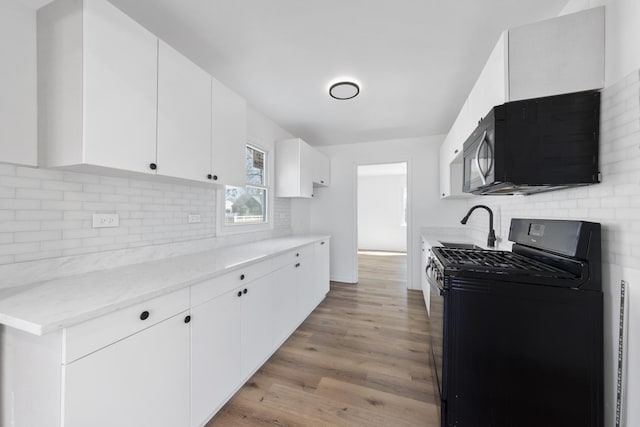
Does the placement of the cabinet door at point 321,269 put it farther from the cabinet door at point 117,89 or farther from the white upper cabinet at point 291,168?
the cabinet door at point 117,89

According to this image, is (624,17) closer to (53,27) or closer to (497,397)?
(497,397)

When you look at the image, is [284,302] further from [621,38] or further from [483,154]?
[621,38]

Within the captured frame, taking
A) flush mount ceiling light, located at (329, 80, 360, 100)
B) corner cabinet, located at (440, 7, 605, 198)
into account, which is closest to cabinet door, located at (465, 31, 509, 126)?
corner cabinet, located at (440, 7, 605, 198)

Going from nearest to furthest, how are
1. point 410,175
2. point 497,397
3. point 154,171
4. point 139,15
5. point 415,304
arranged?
point 497,397 < point 154,171 < point 139,15 < point 415,304 < point 410,175

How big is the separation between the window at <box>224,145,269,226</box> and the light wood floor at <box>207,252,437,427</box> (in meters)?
1.38

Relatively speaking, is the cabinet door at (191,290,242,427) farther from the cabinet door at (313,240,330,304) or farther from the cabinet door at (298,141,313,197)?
the cabinet door at (298,141,313,197)

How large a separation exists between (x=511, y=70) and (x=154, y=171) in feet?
6.49

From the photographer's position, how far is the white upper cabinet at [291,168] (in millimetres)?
3277

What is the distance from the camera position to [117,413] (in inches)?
36.9

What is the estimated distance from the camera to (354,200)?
4.19 metres

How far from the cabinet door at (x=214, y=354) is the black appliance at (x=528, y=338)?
48.8 inches

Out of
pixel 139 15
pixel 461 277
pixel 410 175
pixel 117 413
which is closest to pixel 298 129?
pixel 410 175

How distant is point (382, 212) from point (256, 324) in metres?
6.43

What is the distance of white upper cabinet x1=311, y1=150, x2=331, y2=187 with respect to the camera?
3701 mm
